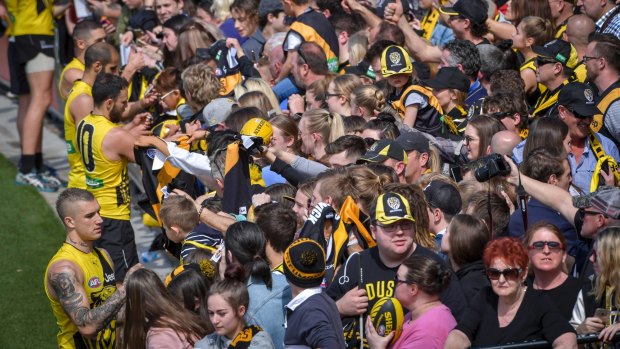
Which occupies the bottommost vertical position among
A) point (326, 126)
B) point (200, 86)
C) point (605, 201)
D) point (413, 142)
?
point (200, 86)

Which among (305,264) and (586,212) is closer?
(305,264)

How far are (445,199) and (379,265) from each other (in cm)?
102

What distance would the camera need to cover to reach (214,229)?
24.2ft

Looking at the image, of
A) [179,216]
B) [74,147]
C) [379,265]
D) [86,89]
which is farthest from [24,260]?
[379,265]

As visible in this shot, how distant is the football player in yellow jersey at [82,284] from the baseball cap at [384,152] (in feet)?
6.06

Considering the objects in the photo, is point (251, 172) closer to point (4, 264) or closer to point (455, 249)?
point (455, 249)

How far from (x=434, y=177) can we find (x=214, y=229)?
1667mm

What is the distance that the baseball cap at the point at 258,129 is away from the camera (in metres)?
7.85

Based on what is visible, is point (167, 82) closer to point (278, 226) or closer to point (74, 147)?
point (74, 147)

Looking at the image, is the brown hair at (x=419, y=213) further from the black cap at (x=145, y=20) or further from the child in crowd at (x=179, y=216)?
the black cap at (x=145, y=20)

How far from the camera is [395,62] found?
28.3 ft

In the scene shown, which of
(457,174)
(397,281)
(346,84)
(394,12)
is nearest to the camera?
(397,281)

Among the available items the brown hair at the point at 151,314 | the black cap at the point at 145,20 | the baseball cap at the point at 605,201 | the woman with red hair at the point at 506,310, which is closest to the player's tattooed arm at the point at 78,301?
the brown hair at the point at 151,314

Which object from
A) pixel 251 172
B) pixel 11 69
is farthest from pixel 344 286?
pixel 11 69
